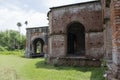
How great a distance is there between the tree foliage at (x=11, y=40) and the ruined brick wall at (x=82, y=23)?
51.2m

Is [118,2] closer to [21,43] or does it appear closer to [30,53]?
[30,53]

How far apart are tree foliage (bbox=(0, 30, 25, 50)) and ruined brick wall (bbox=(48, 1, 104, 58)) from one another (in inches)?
2017

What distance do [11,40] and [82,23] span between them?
6064 centimetres

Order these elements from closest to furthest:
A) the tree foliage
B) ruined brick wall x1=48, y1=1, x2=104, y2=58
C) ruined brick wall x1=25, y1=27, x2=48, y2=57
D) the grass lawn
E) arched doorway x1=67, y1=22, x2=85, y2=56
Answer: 1. the grass lawn
2. ruined brick wall x1=48, y1=1, x2=104, y2=58
3. arched doorway x1=67, y1=22, x2=85, y2=56
4. ruined brick wall x1=25, y1=27, x2=48, y2=57
5. the tree foliage

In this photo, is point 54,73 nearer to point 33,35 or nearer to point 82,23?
point 82,23

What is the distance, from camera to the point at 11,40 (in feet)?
238

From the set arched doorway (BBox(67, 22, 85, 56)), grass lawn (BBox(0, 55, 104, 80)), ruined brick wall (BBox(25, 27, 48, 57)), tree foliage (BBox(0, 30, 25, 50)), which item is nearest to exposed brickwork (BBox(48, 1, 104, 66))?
grass lawn (BBox(0, 55, 104, 80))

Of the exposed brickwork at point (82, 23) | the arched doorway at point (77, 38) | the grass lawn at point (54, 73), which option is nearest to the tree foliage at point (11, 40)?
the arched doorway at point (77, 38)

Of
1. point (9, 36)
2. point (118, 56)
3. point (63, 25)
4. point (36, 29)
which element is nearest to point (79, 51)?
point (63, 25)

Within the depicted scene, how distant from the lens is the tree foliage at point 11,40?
67.9 metres

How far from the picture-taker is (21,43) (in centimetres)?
6819

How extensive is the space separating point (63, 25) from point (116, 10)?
10523 mm

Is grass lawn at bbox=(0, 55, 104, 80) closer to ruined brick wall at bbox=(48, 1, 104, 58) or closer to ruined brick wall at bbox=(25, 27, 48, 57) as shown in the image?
ruined brick wall at bbox=(48, 1, 104, 58)

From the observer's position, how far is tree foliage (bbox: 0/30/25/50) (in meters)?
67.9
